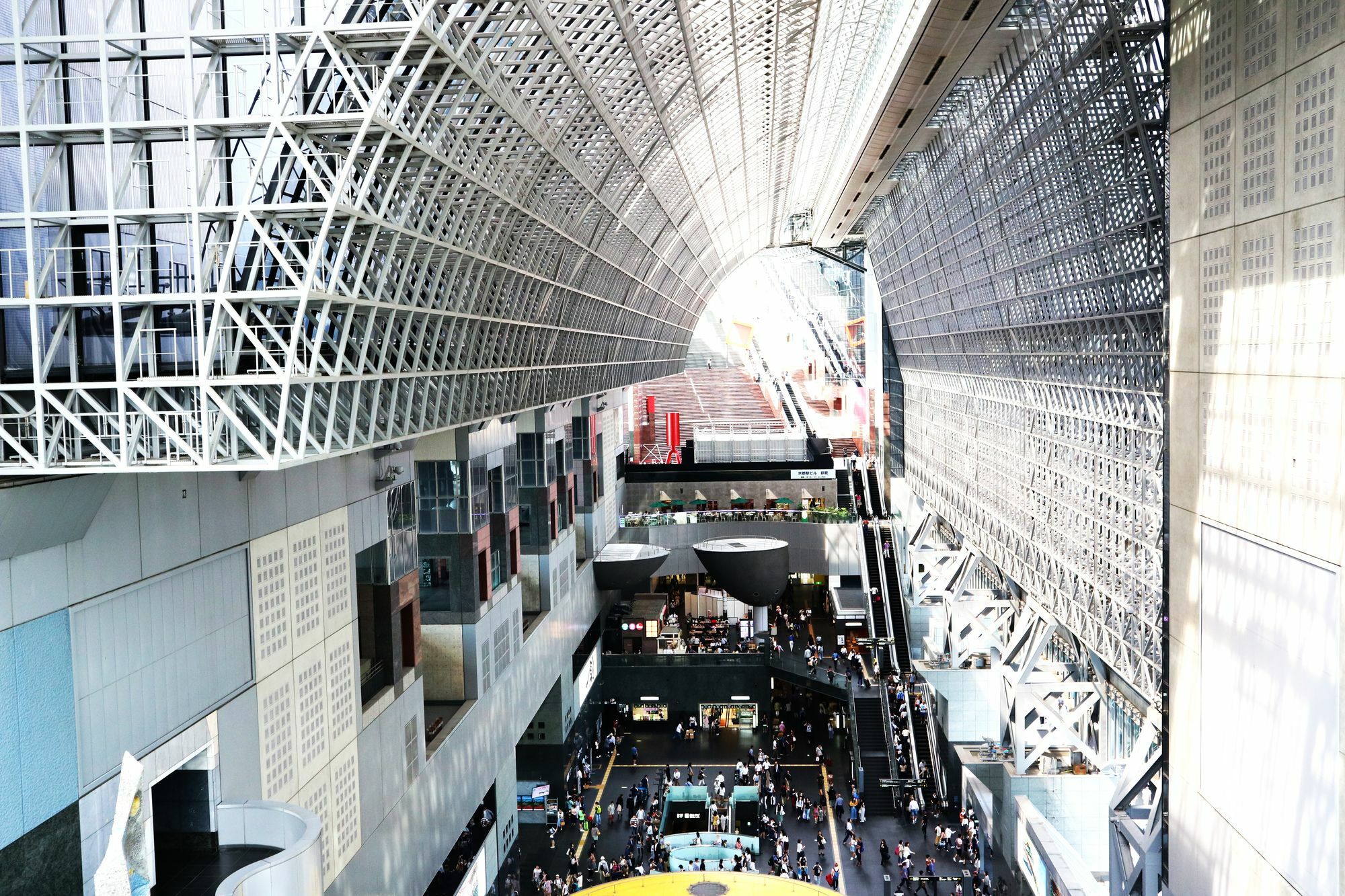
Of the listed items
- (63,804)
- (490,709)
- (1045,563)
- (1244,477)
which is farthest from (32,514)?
(1045,563)

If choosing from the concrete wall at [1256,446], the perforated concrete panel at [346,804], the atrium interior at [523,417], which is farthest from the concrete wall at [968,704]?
the perforated concrete panel at [346,804]

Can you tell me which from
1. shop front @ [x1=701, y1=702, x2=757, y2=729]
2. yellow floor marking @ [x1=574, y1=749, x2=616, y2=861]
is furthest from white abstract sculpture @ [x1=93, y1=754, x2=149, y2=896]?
shop front @ [x1=701, y1=702, x2=757, y2=729]

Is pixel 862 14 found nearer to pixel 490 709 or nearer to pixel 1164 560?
pixel 1164 560

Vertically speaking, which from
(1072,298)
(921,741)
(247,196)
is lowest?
(921,741)

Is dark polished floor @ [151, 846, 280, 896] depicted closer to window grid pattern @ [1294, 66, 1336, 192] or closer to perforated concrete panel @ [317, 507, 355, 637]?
perforated concrete panel @ [317, 507, 355, 637]

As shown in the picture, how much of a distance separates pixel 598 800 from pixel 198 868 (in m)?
25.8

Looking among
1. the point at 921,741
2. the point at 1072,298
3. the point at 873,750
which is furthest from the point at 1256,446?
the point at 921,741

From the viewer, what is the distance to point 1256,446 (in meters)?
13.9

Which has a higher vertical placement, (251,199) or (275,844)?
(251,199)

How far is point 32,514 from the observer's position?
1216cm

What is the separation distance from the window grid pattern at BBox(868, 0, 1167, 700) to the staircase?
29.2 feet

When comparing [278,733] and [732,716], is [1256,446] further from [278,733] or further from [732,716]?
[732,716]

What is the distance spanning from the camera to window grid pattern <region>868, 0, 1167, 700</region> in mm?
20125

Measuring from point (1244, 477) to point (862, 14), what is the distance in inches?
660
